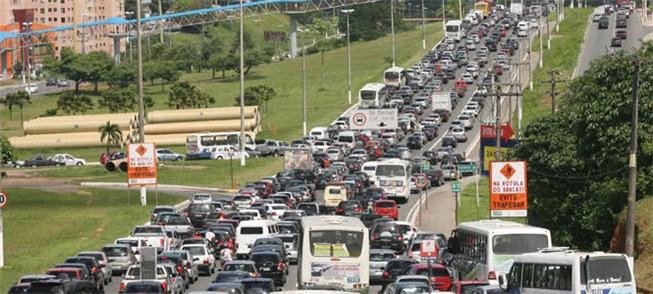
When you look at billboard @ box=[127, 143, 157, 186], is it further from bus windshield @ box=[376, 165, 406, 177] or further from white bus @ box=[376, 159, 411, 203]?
bus windshield @ box=[376, 165, 406, 177]

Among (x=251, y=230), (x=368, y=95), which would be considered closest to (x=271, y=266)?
(x=251, y=230)

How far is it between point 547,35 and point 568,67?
29610 millimetres

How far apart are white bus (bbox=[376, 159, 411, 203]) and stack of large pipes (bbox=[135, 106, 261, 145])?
43775 mm

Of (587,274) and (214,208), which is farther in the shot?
(214,208)

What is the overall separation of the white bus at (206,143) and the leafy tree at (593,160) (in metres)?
55.2

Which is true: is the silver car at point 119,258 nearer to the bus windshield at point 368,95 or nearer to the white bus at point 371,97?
the white bus at point 371,97

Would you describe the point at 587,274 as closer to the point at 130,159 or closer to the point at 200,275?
the point at 200,275

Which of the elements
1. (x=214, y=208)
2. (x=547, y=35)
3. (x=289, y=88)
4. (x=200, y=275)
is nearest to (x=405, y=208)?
(x=214, y=208)

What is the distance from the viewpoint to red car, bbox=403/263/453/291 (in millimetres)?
52209

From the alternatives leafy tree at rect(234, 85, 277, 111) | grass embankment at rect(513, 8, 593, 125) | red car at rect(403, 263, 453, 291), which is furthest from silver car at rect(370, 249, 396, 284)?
leafy tree at rect(234, 85, 277, 111)

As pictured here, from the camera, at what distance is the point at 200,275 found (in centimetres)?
6444

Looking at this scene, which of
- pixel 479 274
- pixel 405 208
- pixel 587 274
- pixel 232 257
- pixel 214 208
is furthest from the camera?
pixel 405 208

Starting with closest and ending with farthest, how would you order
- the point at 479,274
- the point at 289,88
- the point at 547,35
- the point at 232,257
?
1. the point at 479,274
2. the point at 232,257
3. the point at 289,88
4. the point at 547,35

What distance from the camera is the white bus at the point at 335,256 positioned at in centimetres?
4697
